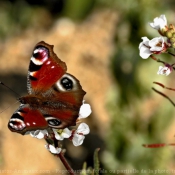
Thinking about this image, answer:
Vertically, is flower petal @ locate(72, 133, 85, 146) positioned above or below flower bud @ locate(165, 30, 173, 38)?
below

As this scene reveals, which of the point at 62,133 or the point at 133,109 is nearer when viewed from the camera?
the point at 62,133

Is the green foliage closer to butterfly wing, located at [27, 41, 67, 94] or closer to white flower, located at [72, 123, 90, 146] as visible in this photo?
butterfly wing, located at [27, 41, 67, 94]

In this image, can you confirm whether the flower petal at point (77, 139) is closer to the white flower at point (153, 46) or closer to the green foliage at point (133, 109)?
the white flower at point (153, 46)

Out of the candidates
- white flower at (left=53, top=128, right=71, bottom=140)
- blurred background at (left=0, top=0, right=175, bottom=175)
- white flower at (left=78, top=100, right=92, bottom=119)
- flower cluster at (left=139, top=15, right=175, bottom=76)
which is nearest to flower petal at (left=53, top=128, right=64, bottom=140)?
white flower at (left=53, top=128, right=71, bottom=140)

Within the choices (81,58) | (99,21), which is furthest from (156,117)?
(99,21)

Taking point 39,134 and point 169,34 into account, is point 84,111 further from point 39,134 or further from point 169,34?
point 169,34

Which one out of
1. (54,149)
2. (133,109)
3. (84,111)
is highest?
(84,111)

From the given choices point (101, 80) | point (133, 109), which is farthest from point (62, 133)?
point (101, 80)
